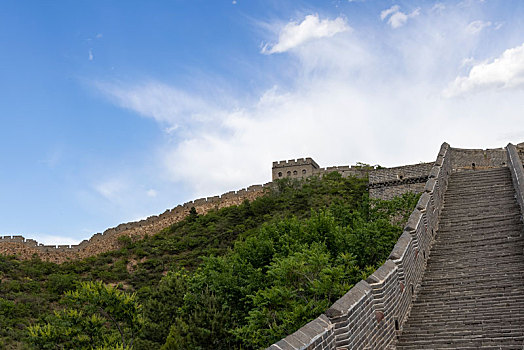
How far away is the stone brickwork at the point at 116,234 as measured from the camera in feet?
160

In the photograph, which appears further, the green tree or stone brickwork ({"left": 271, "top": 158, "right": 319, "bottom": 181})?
stone brickwork ({"left": 271, "top": 158, "right": 319, "bottom": 181})

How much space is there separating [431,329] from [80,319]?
12631mm

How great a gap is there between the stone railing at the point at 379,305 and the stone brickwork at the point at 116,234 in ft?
128

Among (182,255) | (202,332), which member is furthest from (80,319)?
(182,255)

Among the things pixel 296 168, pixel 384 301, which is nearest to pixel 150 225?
pixel 296 168

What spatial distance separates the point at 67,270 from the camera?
44031 millimetres

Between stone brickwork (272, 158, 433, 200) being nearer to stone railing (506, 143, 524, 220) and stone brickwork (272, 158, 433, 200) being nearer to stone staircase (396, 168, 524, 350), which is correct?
stone railing (506, 143, 524, 220)

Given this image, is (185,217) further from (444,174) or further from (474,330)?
(474,330)

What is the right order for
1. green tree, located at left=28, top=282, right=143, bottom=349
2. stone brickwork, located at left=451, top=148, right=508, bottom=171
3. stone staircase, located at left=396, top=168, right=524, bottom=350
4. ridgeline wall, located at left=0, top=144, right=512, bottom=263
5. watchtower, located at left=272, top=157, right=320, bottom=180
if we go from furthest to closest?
watchtower, located at left=272, top=157, right=320, bottom=180 → ridgeline wall, located at left=0, top=144, right=512, bottom=263 → stone brickwork, located at left=451, top=148, right=508, bottom=171 → green tree, located at left=28, top=282, right=143, bottom=349 → stone staircase, located at left=396, top=168, right=524, bottom=350

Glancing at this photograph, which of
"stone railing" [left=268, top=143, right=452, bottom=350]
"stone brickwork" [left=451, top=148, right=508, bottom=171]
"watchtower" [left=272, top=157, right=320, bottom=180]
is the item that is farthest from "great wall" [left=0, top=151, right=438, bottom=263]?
"stone railing" [left=268, top=143, right=452, bottom=350]

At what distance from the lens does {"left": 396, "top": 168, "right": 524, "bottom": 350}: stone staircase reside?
8.33 meters

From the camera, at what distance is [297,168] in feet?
176

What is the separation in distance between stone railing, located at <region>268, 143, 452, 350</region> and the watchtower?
131ft

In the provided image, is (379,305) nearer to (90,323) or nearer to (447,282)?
(447,282)
